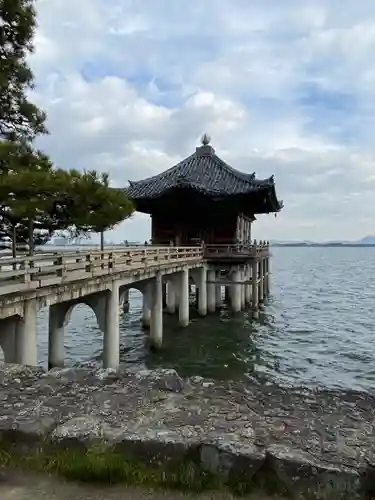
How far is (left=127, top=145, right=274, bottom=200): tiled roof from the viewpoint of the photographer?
91.9ft

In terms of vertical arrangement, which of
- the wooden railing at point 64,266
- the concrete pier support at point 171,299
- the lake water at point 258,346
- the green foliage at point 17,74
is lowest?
the lake water at point 258,346

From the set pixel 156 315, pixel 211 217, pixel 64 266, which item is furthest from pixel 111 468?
pixel 211 217

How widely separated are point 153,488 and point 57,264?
329 inches

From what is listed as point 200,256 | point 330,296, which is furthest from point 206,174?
point 330,296

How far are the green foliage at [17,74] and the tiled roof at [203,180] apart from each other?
17.0 meters

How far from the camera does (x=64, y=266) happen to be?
1112cm

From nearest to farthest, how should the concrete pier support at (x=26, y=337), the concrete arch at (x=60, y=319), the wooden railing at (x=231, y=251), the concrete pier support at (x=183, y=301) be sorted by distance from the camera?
the concrete pier support at (x=26, y=337)
the concrete arch at (x=60, y=319)
the concrete pier support at (x=183, y=301)
the wooden railing at (x=231, y=251)

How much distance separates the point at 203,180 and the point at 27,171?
2205cm

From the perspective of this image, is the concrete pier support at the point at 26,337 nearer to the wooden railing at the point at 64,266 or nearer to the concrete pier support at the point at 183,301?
the wooden railing at the point at 64,266

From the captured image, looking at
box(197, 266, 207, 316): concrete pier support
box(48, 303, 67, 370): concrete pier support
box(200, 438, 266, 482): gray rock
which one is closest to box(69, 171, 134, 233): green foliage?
box(48, 303, 67, 370): concrete pier support

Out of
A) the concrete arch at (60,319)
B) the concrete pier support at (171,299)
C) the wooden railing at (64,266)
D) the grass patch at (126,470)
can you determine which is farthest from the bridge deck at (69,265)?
the concrete pier support at (171,299)

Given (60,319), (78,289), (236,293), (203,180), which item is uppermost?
(203,180)

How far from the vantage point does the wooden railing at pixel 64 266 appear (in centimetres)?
927

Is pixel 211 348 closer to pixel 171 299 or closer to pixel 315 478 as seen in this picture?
pixel 171 299
